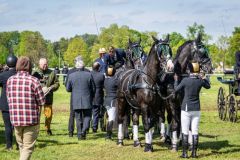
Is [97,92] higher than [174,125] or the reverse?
higher

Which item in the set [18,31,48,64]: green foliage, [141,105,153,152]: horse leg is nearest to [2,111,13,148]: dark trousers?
[141,105,153,152]: horse leg

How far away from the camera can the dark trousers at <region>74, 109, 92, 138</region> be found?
13227 mm

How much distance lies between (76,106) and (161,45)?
348 cm

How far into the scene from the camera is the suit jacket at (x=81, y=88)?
13094 millimetres

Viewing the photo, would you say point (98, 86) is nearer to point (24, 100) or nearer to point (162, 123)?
point (162, 123)

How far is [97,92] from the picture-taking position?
14.8m

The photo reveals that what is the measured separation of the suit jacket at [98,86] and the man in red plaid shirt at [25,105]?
652cm

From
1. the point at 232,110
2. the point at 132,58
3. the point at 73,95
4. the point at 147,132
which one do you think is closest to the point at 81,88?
the point at 73,95

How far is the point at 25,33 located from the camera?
9875cm

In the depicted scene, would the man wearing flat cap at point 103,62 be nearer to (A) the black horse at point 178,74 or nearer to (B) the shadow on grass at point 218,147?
(A) the black horse at point 178,74

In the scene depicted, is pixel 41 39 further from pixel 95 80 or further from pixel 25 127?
pixel 25 127

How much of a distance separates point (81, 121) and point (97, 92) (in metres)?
1.71

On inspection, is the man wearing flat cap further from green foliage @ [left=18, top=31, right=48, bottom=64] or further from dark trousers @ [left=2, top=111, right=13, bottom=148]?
green foliage @ [left=18, top=31, right=48, bottom=64]

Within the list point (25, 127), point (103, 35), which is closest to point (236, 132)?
point (25, 127)
